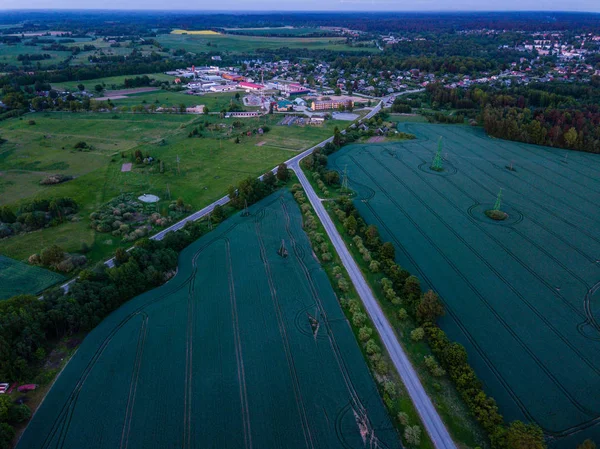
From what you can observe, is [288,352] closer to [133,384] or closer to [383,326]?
[383,326]

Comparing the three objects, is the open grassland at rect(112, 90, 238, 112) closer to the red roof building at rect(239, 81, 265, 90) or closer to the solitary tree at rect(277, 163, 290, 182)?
the red roof building at rect(239, 81, 265, 90)

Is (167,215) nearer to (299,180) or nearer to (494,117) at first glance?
(299,180)

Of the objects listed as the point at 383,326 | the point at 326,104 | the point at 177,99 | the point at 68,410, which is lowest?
the point at 68,410

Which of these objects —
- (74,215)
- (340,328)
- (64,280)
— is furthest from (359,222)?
(74,215)

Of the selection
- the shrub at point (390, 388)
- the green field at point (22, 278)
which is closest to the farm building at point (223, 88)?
the green field at point (22, 278)

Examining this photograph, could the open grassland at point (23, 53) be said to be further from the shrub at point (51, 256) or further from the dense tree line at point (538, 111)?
the dense tree line at point (538, 111)

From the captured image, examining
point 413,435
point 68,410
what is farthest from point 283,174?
point 413,435

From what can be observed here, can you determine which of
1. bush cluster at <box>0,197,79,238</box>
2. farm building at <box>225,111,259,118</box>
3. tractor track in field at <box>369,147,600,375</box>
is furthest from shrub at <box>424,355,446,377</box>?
farm building at <box>225,111,259,118</box>
